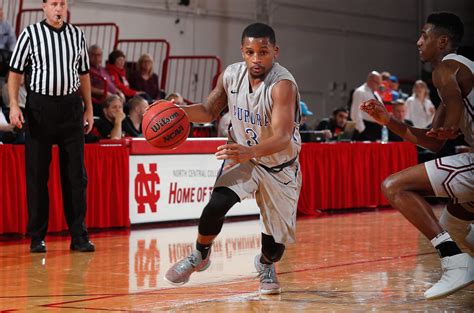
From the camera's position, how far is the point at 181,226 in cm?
1002

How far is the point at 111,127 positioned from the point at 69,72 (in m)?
2.37

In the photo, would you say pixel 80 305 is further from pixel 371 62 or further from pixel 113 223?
pixel 371 62

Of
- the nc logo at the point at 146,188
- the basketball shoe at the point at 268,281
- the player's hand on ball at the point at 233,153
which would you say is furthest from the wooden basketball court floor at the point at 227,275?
the player's hand on ball at the point at 233,153

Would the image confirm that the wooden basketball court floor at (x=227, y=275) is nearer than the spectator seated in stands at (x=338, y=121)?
Yes

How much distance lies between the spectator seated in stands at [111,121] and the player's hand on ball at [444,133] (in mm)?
5373

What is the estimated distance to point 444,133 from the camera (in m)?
4.96

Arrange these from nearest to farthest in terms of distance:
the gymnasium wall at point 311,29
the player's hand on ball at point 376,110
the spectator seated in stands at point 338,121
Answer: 1. the player's hand on ball at point 376,110
2. the spectator seated in stands at point 338,121
3. the gymnasium wall at point 311,29

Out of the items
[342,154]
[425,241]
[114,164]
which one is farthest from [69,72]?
[342,154]

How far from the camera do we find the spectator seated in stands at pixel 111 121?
390 inches

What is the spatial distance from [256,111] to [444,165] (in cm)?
109

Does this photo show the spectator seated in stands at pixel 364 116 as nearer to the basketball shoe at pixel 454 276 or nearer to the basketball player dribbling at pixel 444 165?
the basketball player dribbling at pixel 444 165

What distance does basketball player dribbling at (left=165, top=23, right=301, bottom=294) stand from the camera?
5.23m

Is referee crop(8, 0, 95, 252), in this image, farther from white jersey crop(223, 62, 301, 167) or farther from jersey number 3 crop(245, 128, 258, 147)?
jersey number 3 crop(245, 128, 258, 147)

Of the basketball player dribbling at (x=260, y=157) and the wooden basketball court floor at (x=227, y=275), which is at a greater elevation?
the basketball player dribbling at (x=260, y=157)
